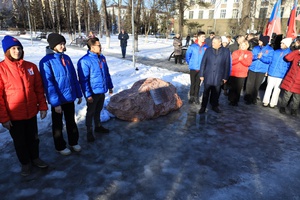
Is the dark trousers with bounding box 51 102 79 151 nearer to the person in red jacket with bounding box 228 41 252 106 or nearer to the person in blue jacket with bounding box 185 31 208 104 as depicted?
the person in blue jacket with bounding box 185 31 208 104

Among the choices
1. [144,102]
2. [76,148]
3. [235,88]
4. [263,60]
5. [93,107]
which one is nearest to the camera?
[76,148]

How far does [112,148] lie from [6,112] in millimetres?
1606

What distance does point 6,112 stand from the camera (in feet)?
7.90

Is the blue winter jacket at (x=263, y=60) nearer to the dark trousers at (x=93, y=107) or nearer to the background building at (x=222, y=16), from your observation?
the dark trousers at (x=93, y=107)

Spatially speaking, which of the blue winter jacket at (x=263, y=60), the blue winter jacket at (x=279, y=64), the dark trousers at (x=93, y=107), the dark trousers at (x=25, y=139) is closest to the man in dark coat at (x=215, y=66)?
the blue winter jacket at (x=263, y=60)

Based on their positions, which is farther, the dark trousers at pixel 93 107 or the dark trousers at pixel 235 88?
the dark trousers at pixel 235 88

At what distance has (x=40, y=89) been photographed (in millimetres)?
2713

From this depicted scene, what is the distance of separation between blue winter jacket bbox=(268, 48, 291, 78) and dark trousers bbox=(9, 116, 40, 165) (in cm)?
538

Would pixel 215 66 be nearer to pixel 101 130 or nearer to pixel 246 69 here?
pixel 246 69

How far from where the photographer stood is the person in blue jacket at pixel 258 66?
5387mm

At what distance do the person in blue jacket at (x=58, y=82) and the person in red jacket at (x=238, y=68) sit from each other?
13.6 feet

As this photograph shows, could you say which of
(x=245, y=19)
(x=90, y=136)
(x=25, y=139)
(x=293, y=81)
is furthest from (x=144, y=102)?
(x=245, y=19)

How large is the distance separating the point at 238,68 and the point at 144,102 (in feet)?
8.90

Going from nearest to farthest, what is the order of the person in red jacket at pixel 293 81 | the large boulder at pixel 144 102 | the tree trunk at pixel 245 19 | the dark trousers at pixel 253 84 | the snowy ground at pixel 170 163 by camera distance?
the snowy ground at pixel 170 163, the large boulder at pixel 144 102, the person in red jacket at pixel 293 81, the dark trousers at pixel 253 84, the tree trunk at pixel 245 19
